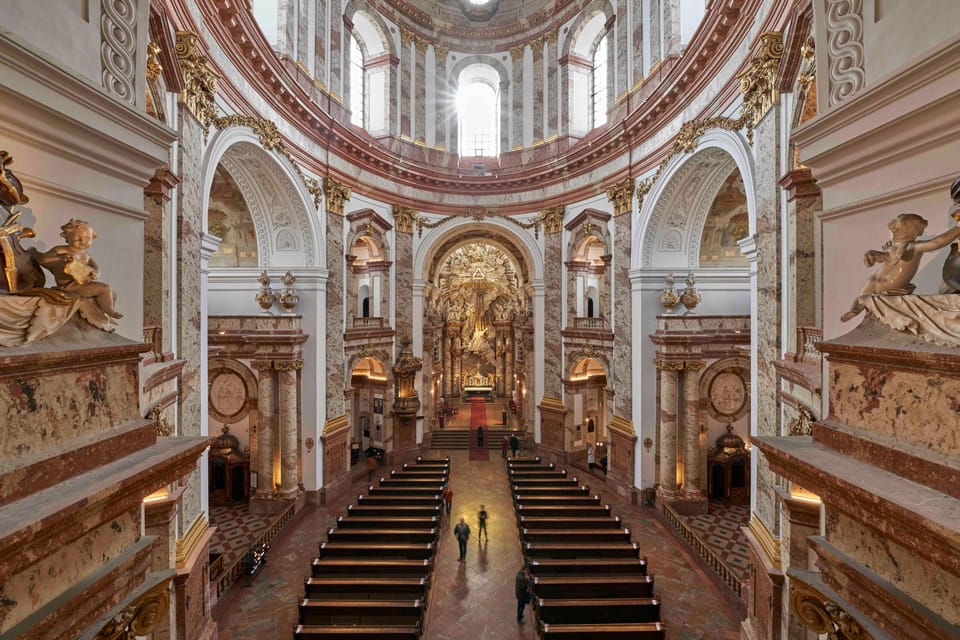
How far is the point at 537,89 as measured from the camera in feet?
62.4

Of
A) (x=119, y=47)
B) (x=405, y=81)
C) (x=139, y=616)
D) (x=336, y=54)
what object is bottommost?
(x=139, y=616)

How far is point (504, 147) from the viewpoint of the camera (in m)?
20.1

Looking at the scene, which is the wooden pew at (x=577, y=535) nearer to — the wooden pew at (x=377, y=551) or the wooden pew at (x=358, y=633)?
the wooden pew at (x=377, y=551)

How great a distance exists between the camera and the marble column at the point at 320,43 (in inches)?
557

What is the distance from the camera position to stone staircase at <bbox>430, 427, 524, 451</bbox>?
20.9m

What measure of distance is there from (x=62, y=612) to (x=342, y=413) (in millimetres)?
13197

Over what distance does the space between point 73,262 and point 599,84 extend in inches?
754

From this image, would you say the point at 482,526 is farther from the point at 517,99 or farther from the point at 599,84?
the point at 517,99

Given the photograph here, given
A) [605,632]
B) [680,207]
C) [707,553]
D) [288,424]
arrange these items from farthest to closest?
[288,424] → [680,207] → [707,553] → [605,632]

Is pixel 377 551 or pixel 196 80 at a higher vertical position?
pixel 196 80

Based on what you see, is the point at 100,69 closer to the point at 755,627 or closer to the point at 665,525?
the point at 755,627

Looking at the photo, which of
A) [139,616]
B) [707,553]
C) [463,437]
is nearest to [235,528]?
[463,437]

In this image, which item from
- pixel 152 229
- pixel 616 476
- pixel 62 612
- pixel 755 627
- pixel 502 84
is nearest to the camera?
pixel 62 612

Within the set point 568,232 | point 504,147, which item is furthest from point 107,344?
point 504,147
